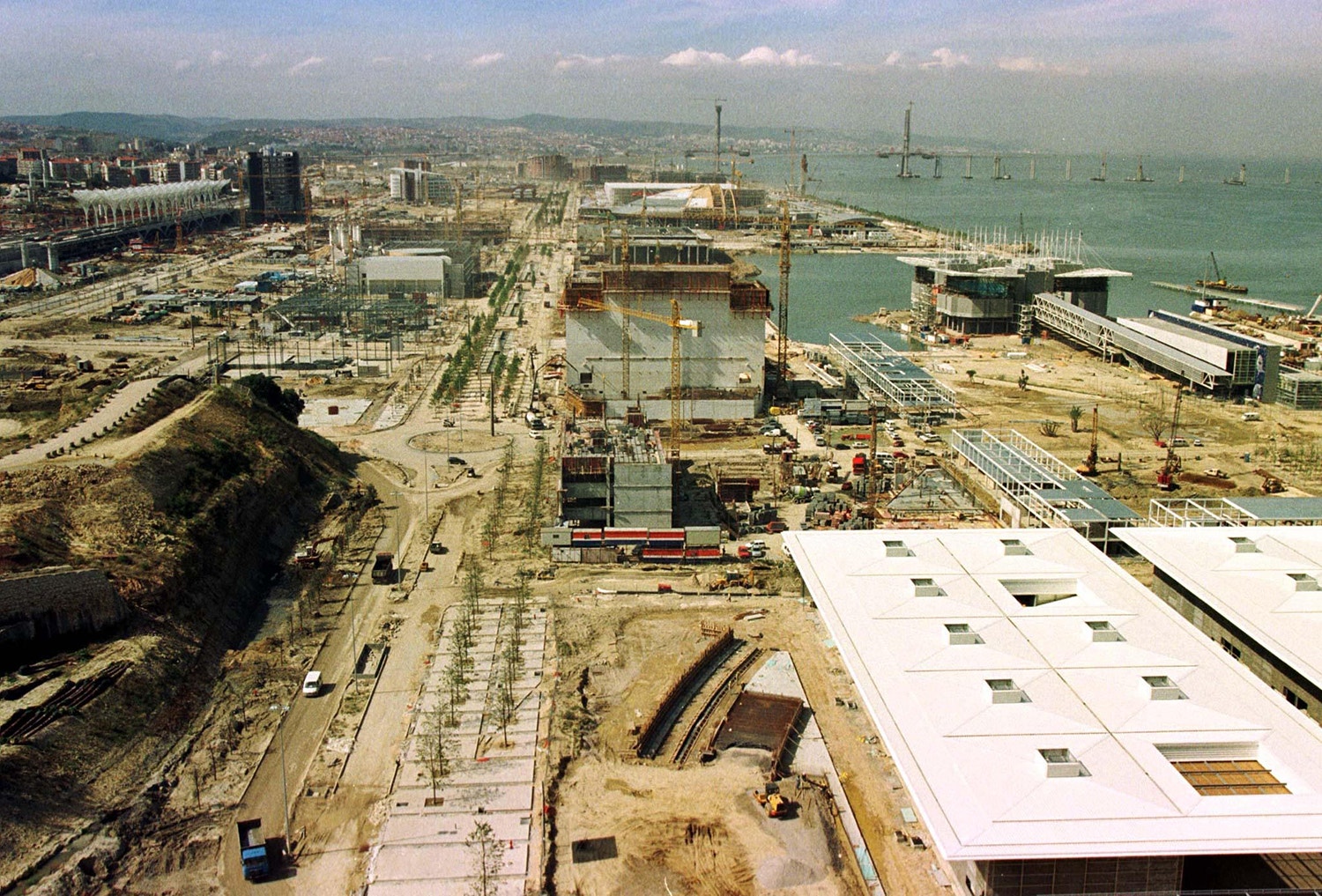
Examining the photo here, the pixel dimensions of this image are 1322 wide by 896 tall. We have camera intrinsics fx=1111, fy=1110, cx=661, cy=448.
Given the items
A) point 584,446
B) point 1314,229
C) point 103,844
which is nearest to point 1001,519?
point 584,446

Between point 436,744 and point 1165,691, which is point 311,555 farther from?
point 1165,691

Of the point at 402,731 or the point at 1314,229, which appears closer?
the point at 402,731

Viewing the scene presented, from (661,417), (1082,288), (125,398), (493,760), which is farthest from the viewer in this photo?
(1082,288)

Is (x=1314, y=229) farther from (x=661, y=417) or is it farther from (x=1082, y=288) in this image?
(x=661, y=417)

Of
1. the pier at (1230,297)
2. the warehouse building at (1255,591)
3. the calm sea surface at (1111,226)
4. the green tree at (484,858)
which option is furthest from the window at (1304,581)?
the pier at (1230,297)

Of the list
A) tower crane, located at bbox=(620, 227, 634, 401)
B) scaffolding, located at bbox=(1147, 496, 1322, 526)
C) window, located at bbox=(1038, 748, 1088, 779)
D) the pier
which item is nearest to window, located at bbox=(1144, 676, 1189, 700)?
window, located at bbox=(1038, 748, 1088, 779)

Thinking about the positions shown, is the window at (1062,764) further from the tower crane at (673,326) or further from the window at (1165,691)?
the tower crane at (673,326)

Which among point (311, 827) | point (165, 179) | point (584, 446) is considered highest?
point (165, 179)

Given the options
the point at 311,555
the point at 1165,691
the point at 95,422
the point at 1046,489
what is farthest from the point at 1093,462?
the point at 95,422
